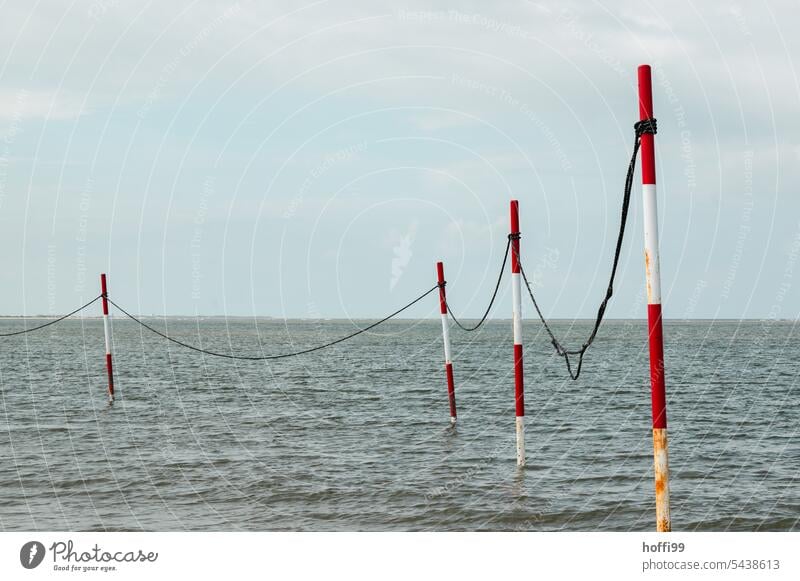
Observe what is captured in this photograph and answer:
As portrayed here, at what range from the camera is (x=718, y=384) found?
146ft

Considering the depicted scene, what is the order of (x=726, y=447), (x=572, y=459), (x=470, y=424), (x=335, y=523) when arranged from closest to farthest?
(x=335, y=523)
(x=572, y=459)
(x=726, y=447)
(x=470, y=424)

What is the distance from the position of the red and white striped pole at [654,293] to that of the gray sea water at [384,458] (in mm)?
5356

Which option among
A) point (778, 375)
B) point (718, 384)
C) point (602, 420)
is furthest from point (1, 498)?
point (778, 375)

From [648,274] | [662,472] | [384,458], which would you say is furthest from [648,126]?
[384,458]

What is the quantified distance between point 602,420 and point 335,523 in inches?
639

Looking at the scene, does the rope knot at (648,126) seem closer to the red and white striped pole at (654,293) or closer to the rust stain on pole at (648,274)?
the red and white striped pole at (654,293)

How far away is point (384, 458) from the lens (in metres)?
20.5

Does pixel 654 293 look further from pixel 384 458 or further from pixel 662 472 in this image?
pixel 384 458

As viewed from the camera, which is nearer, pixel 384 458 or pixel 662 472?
pixel 662 472

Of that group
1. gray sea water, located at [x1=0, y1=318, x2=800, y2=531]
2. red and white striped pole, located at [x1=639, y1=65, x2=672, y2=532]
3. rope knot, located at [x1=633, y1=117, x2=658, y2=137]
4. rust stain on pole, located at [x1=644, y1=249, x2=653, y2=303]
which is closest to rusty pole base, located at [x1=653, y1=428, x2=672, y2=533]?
red and white striped pole, located at [x1=639, y1=65, x2=672, y2=532]

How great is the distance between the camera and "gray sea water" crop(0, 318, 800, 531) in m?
14.6

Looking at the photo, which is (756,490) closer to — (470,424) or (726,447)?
(726,447)

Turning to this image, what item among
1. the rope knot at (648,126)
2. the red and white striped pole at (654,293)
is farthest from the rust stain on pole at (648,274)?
the rope knot at (648,126)

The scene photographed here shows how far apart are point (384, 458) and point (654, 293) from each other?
42.0ft
